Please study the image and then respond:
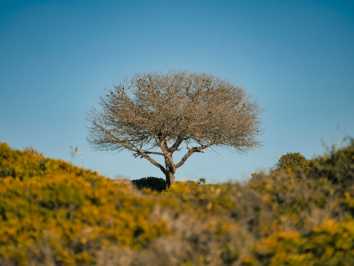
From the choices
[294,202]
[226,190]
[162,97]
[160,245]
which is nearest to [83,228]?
[160,245]

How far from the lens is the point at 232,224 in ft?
18.8

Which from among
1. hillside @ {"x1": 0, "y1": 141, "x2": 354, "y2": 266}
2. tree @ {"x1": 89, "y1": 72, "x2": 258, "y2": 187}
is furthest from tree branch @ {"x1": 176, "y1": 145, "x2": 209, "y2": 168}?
hillside @ {"x1": 0, "y1": 141, "x2": 354, "y2": 266}

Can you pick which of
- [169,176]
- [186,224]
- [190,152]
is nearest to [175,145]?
[190,152]

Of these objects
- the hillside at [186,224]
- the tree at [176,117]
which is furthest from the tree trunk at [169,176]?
the hillside at [186,224]

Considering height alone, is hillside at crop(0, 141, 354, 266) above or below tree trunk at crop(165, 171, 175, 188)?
below

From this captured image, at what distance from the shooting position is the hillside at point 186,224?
5129 mm

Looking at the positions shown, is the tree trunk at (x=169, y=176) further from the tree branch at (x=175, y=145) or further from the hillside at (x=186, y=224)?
the hillside at (x=186, y=224)

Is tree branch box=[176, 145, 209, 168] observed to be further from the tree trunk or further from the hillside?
the hillside

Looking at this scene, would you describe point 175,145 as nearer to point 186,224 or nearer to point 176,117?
point 176,117

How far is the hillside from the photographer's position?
5.13 metres

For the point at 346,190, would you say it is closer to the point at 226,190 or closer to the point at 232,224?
the point at 226,190

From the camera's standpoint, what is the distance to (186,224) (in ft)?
18.4

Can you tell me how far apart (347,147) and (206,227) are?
4.32 meters

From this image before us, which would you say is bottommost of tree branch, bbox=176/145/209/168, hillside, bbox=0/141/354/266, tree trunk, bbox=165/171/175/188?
hillside, bbox=0/141/354/266
